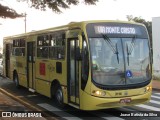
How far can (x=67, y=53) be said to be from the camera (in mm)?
11125

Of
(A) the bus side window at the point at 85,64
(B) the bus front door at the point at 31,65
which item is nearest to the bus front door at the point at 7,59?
(B) the bus front door at the point at 31,65

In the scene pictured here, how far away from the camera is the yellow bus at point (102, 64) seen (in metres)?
9.80

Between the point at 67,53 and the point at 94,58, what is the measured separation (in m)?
1.48

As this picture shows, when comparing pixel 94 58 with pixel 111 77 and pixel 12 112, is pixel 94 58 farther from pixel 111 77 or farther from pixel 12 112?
pixel 12 112

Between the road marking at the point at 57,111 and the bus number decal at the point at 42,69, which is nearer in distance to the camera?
the road marking at the point at 57,111

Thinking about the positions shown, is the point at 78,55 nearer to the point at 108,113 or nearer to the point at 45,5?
the point at 108,113

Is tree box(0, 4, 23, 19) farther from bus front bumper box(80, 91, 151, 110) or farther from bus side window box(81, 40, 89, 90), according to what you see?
bus front bumper box(80, 91, 151, 110)

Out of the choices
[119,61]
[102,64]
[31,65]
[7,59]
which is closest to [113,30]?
[119,61]

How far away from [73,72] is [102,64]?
118 cm

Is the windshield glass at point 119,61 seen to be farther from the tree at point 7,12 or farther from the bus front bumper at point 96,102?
the tree at point 7,12

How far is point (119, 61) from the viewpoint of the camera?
1012 centimetres

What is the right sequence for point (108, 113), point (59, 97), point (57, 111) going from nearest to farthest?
point (108, 113), point (57, 111), point (59, 97)

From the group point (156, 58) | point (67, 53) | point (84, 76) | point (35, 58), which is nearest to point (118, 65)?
point (84, 76)

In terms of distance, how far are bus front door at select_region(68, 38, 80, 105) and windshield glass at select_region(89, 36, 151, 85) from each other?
30.2 inches
